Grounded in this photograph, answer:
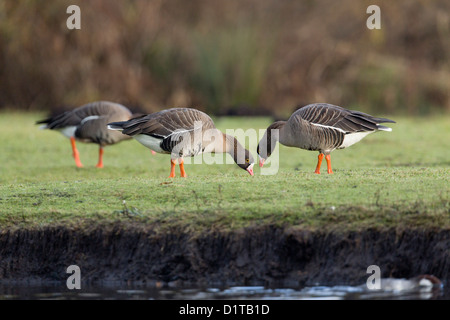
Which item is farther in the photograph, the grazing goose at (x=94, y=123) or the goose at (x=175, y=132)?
the grazing goose at (x=94, y=123)

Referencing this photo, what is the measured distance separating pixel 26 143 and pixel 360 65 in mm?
10732

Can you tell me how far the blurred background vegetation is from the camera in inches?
832

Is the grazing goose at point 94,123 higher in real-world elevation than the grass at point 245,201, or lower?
higher

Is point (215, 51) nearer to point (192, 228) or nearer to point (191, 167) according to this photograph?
point (191, 167)

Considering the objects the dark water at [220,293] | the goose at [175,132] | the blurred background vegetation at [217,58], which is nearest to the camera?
the dark water at [220,293]

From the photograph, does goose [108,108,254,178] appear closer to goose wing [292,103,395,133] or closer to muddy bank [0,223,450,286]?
goose wing [292,103,395,133]

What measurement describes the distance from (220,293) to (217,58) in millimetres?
14824

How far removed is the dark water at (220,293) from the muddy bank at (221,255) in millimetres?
166

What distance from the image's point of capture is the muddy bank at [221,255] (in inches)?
277

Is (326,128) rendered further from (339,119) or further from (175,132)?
(175,132)

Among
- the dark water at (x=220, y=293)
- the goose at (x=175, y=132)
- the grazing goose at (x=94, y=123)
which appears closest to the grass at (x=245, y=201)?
the dark water at (x=220, y=293)

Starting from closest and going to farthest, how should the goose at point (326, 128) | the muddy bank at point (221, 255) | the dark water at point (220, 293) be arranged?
1. the dark water at point (220, 293)
2. the muddy bank at point (221, 255)
3. the goose at point (326, 128)

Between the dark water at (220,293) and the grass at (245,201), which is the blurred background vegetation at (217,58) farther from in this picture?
the dark water at (220,293)

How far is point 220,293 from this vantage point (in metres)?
6.90
